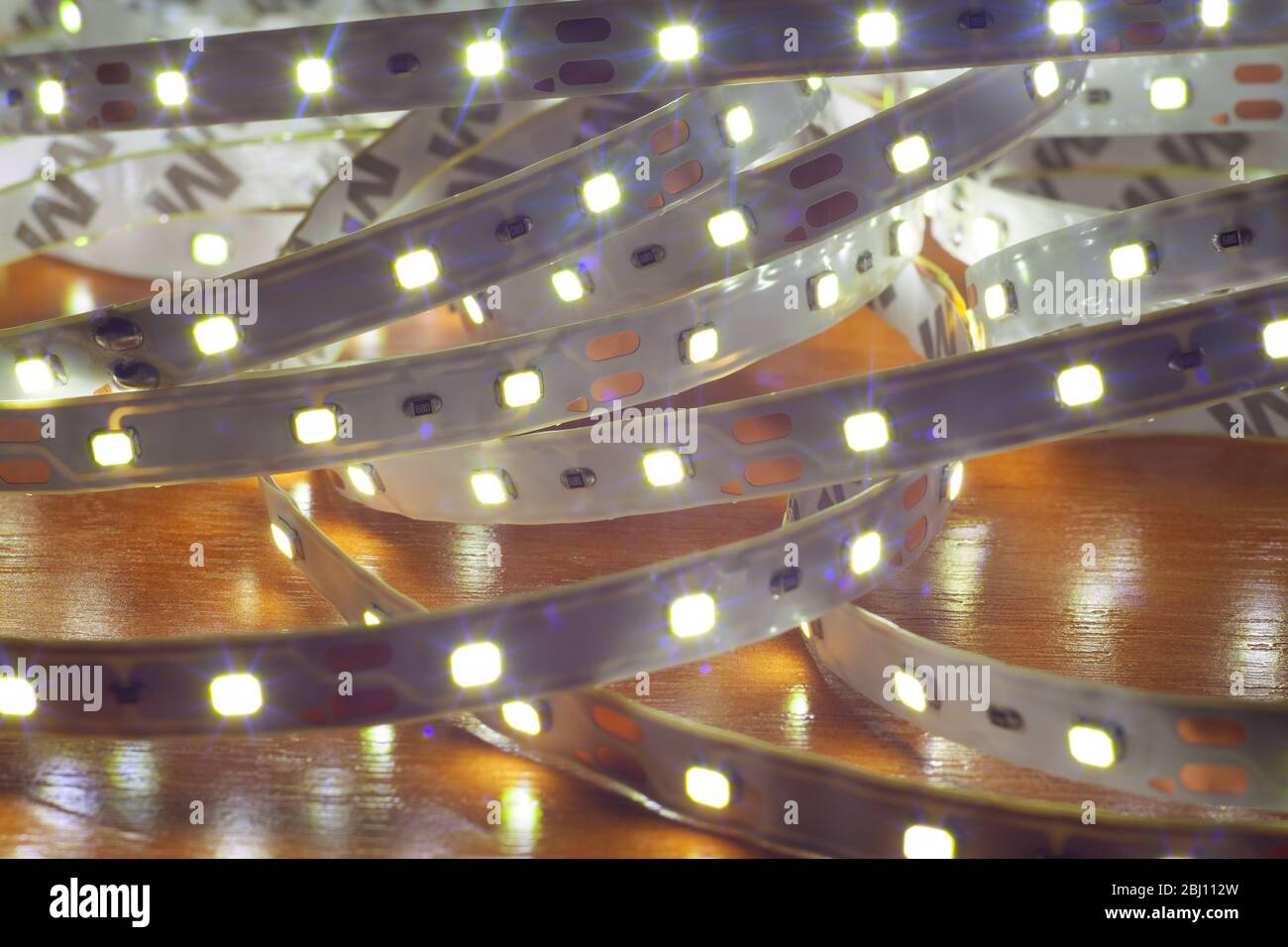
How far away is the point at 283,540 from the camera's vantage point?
20.0ft

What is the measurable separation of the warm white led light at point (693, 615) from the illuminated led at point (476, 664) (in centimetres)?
57

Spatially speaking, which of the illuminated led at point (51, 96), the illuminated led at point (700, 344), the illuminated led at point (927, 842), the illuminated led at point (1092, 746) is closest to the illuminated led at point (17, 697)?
the illuminated led at point (51, 96)

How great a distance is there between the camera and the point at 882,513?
210 inches

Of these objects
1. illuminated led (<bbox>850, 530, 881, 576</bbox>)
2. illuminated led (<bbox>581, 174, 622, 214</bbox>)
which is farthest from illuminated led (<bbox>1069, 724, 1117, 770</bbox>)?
illuminated led (<bbox>581, 174, 622, 214</bbox>)

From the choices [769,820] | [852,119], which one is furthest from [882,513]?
[852,119]

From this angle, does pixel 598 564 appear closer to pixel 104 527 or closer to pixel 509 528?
pixel 509 528

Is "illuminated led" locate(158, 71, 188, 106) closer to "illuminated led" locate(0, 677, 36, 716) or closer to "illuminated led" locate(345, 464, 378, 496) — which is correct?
"illuminated led" locate(345, 464, 378, 496)

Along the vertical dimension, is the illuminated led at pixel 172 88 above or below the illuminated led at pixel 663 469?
above

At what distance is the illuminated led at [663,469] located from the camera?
18.4 feet

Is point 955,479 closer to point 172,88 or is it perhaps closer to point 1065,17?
point 1065,17

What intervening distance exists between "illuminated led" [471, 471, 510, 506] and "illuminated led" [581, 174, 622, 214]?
1.13 m

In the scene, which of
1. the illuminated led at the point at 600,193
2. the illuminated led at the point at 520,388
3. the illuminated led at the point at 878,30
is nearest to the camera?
the illuminated led at the point at 878,30

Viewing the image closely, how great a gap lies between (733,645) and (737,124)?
2555 millimetres

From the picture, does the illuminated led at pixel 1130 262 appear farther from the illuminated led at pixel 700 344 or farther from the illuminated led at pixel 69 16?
the illuminated led at pixel 69 16
